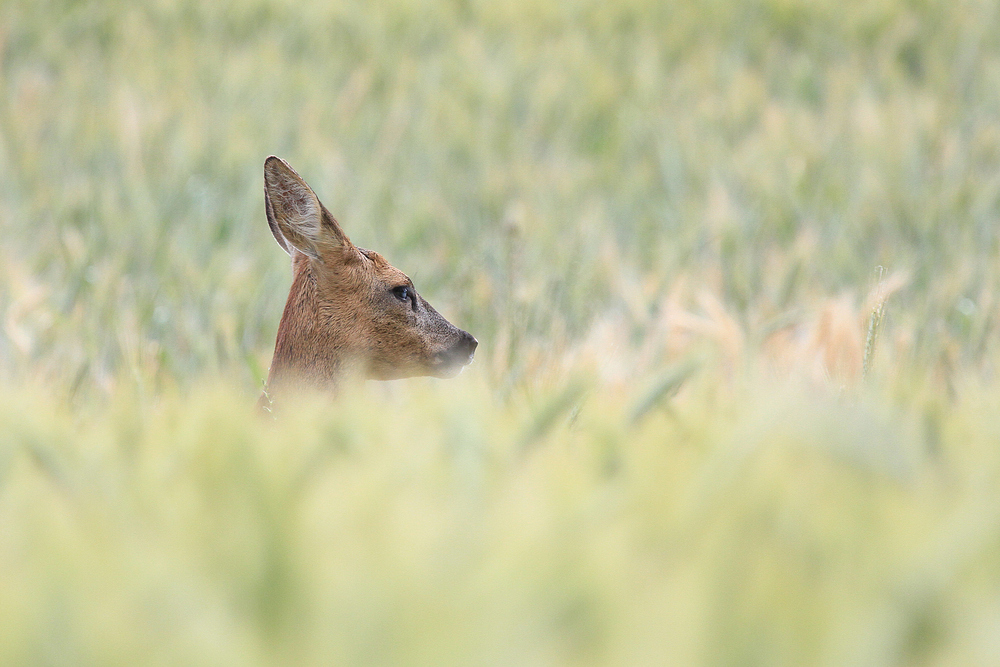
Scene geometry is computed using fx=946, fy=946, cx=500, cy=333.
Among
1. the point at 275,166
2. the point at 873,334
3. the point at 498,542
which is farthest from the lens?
the point at 275,166

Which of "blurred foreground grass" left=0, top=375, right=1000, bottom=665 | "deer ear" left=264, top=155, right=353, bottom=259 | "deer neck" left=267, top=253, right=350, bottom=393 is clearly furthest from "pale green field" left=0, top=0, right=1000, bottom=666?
"deer ear" left=264, top=155, right=353, bottom=259

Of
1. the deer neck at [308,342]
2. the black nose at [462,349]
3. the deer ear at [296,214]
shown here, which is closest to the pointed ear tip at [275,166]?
the deer ear at [296,214]

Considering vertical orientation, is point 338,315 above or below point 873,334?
below

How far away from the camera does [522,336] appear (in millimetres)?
1596

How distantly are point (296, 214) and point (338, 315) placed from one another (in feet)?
0.61

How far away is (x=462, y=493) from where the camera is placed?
20.6 inches

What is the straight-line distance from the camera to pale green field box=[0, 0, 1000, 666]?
1.30 ft

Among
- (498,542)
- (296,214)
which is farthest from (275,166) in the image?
(498,542)

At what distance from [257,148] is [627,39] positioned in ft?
A: 7.25

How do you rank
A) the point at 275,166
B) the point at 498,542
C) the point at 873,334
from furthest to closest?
the point at 275,166, the point at 873,334, the point at 498,542

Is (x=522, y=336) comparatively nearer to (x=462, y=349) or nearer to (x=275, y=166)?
(x=462, y=349)

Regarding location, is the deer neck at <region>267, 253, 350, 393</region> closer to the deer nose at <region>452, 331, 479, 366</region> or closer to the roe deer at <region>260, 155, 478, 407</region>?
the roe deer at <region>260, 155, 478, 407</region>

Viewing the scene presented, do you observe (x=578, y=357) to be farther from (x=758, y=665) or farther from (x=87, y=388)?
(x=758, y=665)

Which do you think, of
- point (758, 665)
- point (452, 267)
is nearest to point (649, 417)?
point (758, 665)
